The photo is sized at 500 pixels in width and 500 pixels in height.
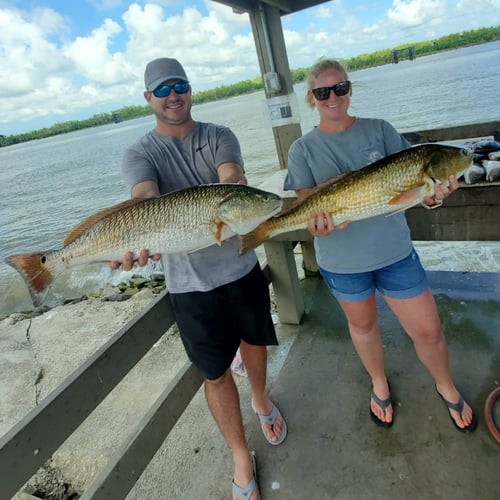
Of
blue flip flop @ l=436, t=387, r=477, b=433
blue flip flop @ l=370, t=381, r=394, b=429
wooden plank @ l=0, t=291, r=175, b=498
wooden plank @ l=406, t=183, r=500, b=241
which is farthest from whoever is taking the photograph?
wooden plank @ l=406, t=183, r=500, b=241

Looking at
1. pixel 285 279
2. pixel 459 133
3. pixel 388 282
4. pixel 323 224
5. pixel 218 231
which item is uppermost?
pixel 218 231

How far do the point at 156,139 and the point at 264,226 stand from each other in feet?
2.60

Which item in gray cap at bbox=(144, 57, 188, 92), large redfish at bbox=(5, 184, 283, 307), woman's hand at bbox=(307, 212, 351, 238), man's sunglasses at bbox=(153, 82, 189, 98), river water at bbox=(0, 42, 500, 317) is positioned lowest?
river water at bbox=(0, 42, 500, 317)

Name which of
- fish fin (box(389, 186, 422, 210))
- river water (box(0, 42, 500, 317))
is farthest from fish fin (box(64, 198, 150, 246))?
river water (box(0, 42, 500, 317))

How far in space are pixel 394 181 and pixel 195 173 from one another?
1.10 metres

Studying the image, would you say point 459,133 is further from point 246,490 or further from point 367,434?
point 246,490

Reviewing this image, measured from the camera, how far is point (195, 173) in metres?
2.17

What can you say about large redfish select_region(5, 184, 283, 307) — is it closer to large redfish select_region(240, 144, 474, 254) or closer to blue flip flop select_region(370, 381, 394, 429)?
large redfish select_region(240, 144, 474, 254)

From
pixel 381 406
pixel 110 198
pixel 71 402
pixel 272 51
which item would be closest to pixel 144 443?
pixel 71 402

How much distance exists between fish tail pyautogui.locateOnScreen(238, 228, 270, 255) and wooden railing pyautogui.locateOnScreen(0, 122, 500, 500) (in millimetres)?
723

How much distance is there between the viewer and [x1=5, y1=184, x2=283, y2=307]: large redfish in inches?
75.7

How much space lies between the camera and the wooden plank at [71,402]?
145 centimetres

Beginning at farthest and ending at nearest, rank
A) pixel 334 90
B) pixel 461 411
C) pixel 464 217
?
pixel 464 217
pixel 461 411
pixel 334 90

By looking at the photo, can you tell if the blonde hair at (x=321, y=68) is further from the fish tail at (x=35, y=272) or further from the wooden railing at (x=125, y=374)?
the fish tail at (x=35, y=272)
